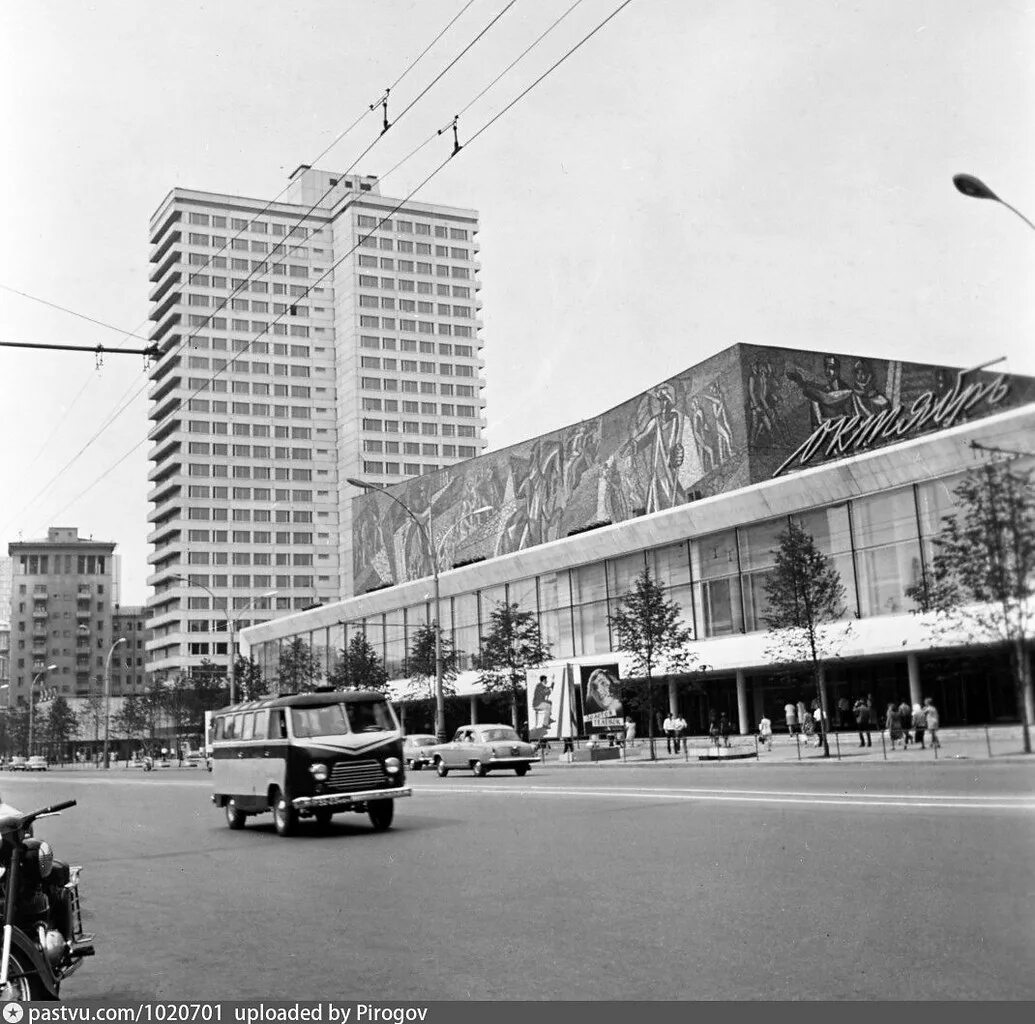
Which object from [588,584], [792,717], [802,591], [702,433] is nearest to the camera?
[802,591]

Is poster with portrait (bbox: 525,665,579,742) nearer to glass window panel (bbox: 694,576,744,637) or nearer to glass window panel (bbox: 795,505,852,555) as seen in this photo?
glass window panel (bbox: 795,505,852,555)

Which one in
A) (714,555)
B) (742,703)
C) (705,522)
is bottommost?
(742,703)

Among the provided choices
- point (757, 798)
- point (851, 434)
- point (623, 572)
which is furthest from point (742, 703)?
point (757, 798)

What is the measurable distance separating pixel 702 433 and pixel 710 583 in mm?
8243

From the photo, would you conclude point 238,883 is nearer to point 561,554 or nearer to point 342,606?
point 561,554

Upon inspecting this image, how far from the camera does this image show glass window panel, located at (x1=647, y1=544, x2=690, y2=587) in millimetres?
56531

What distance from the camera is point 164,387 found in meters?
138

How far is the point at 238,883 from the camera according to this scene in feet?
38.7

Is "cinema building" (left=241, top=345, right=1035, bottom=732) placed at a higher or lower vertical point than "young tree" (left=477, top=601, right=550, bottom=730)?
higher

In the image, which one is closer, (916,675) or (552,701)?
(916,675)

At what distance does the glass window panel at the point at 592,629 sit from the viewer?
2445 inches

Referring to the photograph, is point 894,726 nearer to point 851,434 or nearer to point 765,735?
point 765,735

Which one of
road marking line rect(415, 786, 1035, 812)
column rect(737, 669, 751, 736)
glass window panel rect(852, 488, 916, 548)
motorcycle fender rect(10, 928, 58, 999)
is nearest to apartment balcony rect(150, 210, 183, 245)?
column rect(737, 669, 751, 736)

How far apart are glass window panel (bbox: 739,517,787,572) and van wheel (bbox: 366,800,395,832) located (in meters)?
34.8
